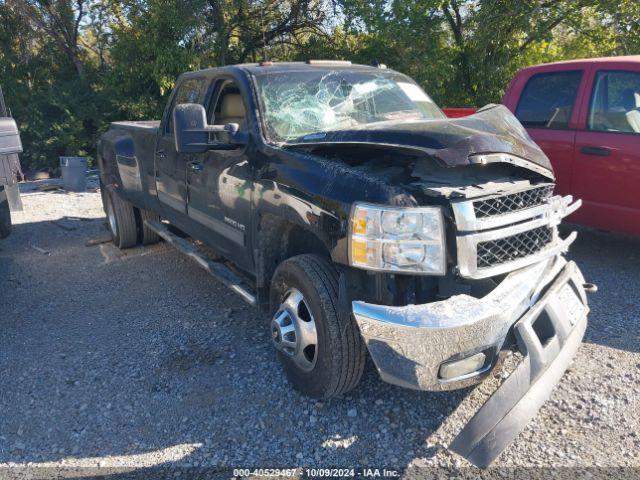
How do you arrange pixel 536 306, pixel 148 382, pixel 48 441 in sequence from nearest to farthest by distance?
pixel 536 306, pixel 48 441, pixel 148 382

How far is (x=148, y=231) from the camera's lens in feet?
21.1

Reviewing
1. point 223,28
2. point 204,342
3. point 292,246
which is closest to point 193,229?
point 204,342

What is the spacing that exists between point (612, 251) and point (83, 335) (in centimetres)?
515

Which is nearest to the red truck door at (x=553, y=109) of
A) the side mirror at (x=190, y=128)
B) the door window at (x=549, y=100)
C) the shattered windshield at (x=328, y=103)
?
the door window at (x=549, y=100)

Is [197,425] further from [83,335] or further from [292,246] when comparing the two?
[83,335]

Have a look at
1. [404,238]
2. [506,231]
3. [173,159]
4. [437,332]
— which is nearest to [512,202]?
[506,231]

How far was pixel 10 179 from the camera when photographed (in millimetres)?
6059

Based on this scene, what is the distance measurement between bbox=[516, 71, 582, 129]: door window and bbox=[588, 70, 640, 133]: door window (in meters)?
0.21

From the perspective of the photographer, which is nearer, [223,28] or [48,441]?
[48,441]

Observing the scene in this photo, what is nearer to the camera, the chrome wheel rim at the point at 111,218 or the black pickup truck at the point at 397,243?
the black pickup truck at the point at 397,243

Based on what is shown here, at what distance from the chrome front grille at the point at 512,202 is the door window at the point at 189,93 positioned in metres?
2.72

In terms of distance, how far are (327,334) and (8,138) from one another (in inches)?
190

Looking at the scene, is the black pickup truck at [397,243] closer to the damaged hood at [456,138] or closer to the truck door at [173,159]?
the damaged hood at [456,138]

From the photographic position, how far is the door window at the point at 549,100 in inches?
215
